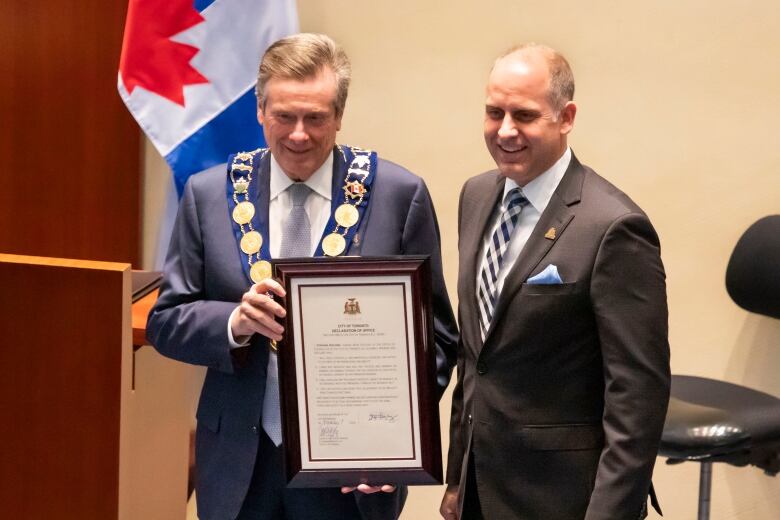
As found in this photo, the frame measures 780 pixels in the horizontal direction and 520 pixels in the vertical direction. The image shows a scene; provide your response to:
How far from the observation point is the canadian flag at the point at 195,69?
3.87m

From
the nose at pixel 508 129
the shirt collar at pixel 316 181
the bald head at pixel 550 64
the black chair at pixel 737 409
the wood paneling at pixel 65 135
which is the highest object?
the wood paneling at pixel 65 135

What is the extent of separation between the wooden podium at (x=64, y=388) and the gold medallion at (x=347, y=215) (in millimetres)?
459

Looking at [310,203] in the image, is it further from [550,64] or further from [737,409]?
[737,409]

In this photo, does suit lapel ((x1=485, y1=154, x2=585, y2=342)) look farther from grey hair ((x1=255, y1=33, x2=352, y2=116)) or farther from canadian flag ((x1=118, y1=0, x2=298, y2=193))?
canadian flag ((x1=118, y1=0, x2=298, y2=193))

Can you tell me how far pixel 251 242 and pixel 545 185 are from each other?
2.08ft

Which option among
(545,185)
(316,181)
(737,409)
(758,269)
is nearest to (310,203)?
(316,181)

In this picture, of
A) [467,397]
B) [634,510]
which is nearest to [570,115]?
[467,397]

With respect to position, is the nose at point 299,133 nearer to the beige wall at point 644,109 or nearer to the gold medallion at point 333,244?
the gold medallion at point 333,244

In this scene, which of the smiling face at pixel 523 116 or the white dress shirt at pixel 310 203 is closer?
the smiling face at pixel 523 116

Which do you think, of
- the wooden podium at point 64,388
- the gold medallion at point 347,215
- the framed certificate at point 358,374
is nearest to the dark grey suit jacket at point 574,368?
the framed certificate at point 358,374

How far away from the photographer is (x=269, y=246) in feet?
7.69
